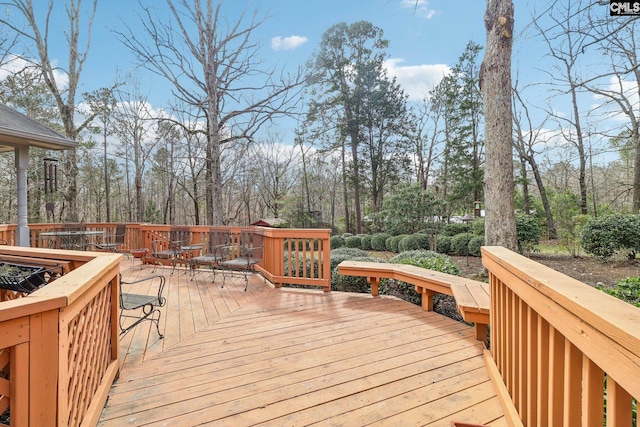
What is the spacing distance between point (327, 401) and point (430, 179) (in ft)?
65.1

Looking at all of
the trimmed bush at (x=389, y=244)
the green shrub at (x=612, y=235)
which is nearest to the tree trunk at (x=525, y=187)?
the trimmed bush at (x=389, y=244)

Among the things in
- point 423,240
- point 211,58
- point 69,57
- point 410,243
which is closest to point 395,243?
point 410,243

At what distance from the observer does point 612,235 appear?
7.11m

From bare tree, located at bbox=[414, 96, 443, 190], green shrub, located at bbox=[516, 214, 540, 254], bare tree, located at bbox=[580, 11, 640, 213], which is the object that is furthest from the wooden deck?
bare tree, located at bbox=[414, 96, 443, 190]

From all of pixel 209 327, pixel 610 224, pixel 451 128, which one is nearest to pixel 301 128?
pixel 451 128

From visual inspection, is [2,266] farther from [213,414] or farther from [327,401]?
[327,401]

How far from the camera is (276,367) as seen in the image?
2.33 m

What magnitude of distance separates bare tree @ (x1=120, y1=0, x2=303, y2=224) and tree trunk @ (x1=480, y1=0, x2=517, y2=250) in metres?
4.55

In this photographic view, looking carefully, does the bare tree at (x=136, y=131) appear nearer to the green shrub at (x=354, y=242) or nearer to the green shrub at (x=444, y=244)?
the green shrub at (x=354, y=242)

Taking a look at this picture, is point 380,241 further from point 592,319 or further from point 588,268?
point 592,319

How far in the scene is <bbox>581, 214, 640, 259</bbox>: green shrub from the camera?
696 cm

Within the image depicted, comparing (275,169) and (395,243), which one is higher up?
(275,169)

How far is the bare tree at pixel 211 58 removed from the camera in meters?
7.34

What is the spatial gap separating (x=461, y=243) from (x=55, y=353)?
421 inches
